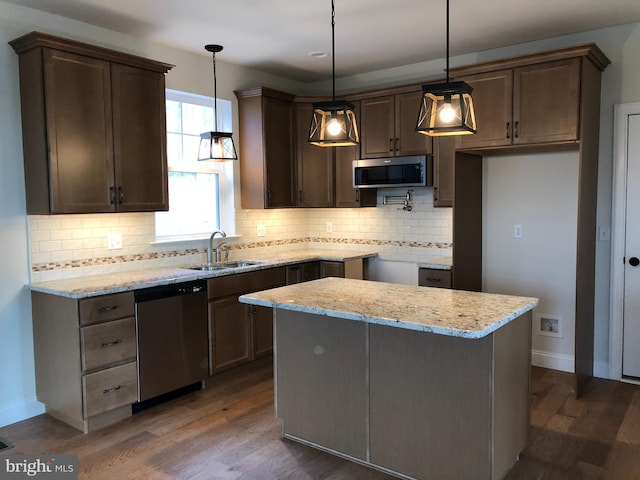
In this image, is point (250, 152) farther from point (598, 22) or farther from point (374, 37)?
point (598, 22)

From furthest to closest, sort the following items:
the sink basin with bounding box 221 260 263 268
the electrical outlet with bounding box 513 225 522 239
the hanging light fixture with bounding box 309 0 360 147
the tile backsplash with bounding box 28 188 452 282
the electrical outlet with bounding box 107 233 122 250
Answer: the sink basin with bounding box 221 260 263 268 → the electrical outlet with bounding box 513 225 522 239 → the electrical outlet with bounding box 107 233 122 250 → the tile backsplash with bounding box 28 188 452 282 → the hanging light fixture with bounding box 309 0 360 147

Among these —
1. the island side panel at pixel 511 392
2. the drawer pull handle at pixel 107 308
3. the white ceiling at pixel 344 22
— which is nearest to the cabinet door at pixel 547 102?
the white ceiling at pixel 344 22

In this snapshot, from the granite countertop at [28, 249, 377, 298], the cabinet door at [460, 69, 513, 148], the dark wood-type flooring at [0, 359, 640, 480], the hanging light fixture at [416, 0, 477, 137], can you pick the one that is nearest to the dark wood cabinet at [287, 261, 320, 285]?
the granite countertop at [28, 249, 377, 298]

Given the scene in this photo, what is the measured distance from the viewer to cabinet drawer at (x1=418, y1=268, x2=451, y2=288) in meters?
4.36

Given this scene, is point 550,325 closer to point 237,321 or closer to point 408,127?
point 408,127

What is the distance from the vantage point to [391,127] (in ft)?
15.8

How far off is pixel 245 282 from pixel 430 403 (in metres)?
2.09

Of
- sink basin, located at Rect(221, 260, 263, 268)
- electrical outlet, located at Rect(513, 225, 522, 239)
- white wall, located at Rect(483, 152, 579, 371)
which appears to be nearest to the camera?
white wall, located at Rect(483, 152, 579, 371)

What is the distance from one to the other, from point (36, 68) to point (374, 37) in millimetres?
2404

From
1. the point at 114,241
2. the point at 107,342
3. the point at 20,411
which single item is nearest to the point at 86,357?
the point at 107,342

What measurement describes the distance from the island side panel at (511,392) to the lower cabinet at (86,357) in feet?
7.47

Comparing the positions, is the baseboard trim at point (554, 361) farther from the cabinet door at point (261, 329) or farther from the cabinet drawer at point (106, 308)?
the cabinet drawer at point (106, 308)

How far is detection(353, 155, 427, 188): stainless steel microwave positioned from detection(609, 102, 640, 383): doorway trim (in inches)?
57.2

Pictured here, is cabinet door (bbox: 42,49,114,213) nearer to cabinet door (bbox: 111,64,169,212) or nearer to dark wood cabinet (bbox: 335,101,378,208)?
cabinet door (bbox: 111,64,169,212)
